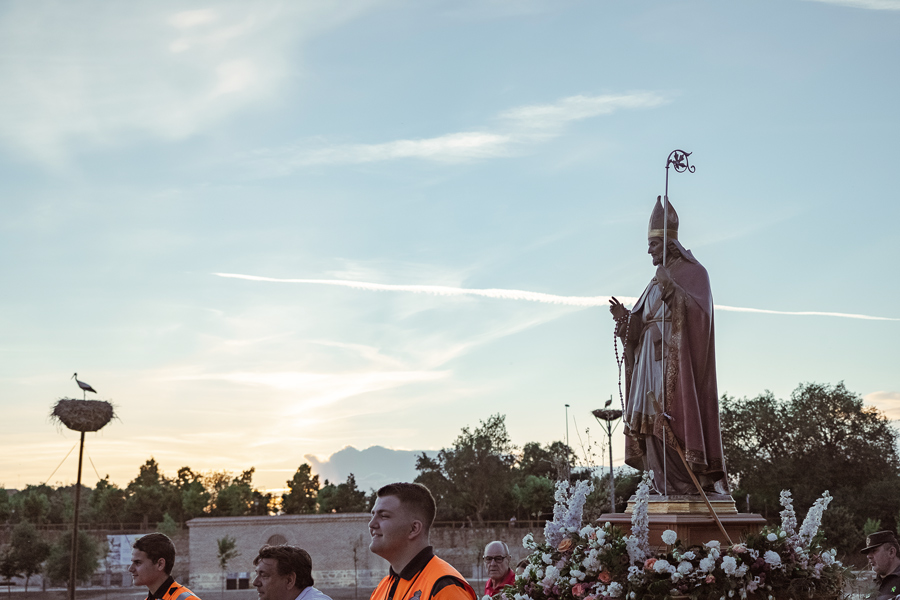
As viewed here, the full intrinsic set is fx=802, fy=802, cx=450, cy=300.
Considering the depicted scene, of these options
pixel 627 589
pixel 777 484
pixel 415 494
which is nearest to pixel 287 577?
pixel 415 494

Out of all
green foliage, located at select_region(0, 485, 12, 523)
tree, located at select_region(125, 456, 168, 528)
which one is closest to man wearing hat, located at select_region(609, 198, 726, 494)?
tree, located at select_region(125, 456, 168, 528)

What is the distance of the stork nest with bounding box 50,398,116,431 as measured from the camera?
27.8m

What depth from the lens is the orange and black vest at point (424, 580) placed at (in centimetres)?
328

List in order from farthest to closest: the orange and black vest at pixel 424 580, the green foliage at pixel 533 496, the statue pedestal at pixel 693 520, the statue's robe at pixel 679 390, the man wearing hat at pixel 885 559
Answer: the green foliage at pixel 533 496 < the statue's robe at pixel 679 390 < the man wearing hat at pixel 885 559 < the statue pedestal at pixel 693 520 < the orange and black vest at pixel 424 580

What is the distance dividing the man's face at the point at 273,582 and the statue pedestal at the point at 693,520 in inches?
104

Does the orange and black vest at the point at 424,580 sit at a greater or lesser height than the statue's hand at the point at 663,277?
lesser

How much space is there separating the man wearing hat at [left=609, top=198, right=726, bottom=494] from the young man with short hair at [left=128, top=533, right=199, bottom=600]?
12.0ft

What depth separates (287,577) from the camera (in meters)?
4.42

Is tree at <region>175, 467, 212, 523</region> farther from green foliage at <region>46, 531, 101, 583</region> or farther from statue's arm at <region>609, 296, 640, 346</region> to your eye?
statue's arm at <region>609, 296, 640, 346</region>

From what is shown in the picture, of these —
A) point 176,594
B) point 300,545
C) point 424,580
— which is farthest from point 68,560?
point 424,580

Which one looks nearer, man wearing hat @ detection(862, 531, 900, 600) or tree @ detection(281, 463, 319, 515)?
man wearing hat @ detection(862, 531, 900, 600)

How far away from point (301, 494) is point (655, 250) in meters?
52.5

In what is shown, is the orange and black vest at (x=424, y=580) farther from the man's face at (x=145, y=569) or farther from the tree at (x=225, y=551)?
the tree at (x=225, y=551)

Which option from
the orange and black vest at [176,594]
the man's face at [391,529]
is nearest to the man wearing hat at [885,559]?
the man's face at [391,529]
